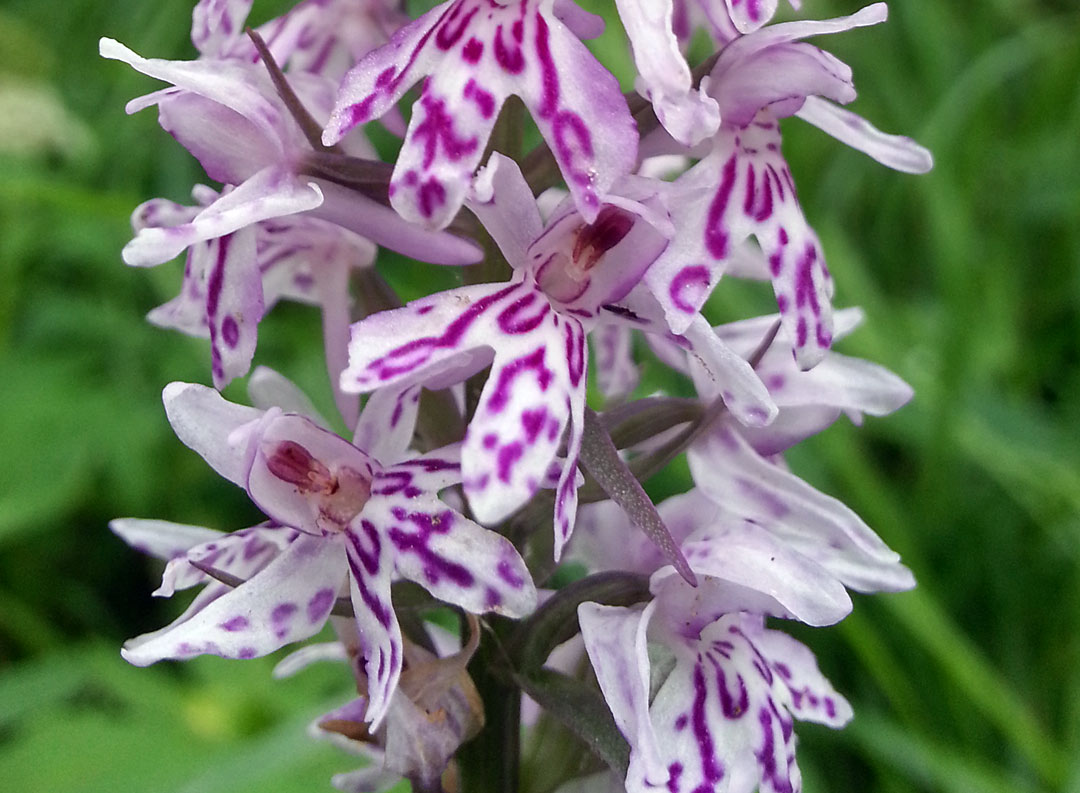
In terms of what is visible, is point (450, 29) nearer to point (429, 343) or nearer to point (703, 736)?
point (429, 343)

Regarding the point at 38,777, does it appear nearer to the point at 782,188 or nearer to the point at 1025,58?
the point at 782,188

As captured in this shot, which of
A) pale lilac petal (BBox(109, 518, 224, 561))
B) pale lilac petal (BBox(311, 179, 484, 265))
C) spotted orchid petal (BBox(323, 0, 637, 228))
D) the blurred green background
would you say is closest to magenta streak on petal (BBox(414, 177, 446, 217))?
spotted orchid petal (BBox(323, 0, 637, 228))

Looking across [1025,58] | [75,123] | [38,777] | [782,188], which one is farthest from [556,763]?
[1025,58]

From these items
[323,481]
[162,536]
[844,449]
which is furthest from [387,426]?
[844,449]

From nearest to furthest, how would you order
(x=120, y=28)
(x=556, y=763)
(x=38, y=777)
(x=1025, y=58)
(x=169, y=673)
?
(x=556, y=763)
(x=38, y=777)
(x=169, y=673)
(x=1025, y=58)
(x=120, y=28)

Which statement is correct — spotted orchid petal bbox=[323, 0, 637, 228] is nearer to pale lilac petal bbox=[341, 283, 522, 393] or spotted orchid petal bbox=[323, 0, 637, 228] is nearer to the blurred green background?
pale lilac petal bbox=[341, 283, 522, 393]

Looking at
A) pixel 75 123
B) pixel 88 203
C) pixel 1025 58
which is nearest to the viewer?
pixel 88 203

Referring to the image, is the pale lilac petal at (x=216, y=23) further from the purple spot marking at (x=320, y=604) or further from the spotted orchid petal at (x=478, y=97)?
the purple spot marking at (x=320, y=604)
